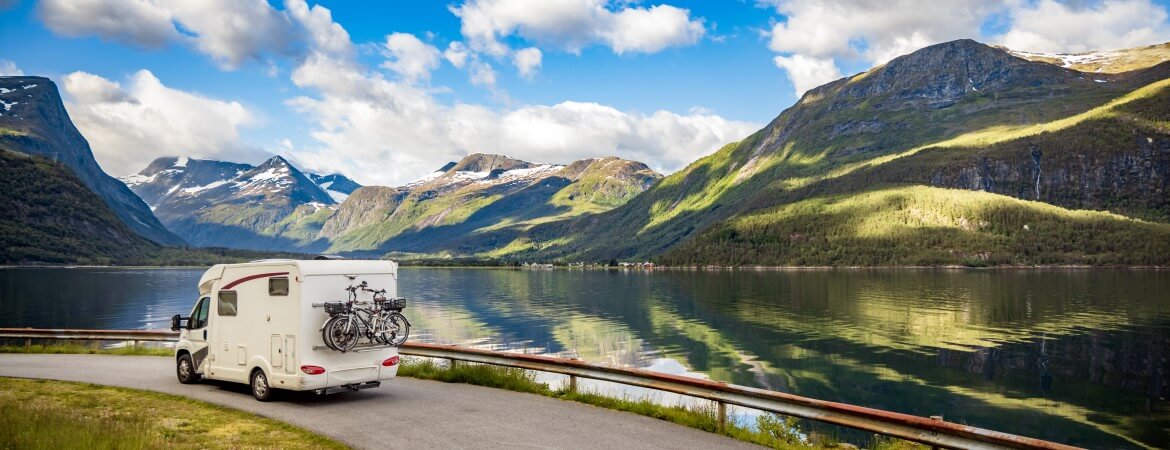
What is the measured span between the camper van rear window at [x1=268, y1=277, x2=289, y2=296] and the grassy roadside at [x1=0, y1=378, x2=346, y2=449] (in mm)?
3550

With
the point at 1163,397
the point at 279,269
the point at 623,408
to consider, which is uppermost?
the point at 279,269

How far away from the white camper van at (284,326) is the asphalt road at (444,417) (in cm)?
78

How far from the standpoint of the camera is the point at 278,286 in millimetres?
21719

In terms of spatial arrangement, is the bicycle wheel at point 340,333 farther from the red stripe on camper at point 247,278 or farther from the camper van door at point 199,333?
the camper van door at point 199,333

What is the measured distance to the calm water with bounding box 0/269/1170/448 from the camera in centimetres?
3691

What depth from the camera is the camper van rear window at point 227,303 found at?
2317cm

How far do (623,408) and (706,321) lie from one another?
205ft

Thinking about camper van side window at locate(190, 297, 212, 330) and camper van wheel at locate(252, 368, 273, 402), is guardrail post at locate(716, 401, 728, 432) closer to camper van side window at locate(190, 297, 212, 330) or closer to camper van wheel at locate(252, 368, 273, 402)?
camper van wheel at locate(252, 368, 273, 402)

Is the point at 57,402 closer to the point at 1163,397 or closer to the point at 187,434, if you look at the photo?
the point at 187,434

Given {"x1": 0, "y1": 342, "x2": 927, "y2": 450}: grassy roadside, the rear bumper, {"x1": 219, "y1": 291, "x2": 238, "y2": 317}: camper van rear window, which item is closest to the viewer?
{"x1": 0, "y1": 342, "x2": 927, "y2": 450}: grassy roadside

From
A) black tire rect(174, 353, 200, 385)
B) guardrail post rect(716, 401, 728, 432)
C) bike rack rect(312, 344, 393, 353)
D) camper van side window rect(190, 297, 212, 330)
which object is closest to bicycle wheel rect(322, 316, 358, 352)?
bike rack rect(312, 344, 393, 353)

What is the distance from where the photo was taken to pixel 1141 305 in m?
92.8

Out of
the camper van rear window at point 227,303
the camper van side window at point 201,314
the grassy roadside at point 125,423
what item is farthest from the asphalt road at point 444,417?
the camper van rear window at point 227,303

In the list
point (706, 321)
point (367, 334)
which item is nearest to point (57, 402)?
point (367, 334)
